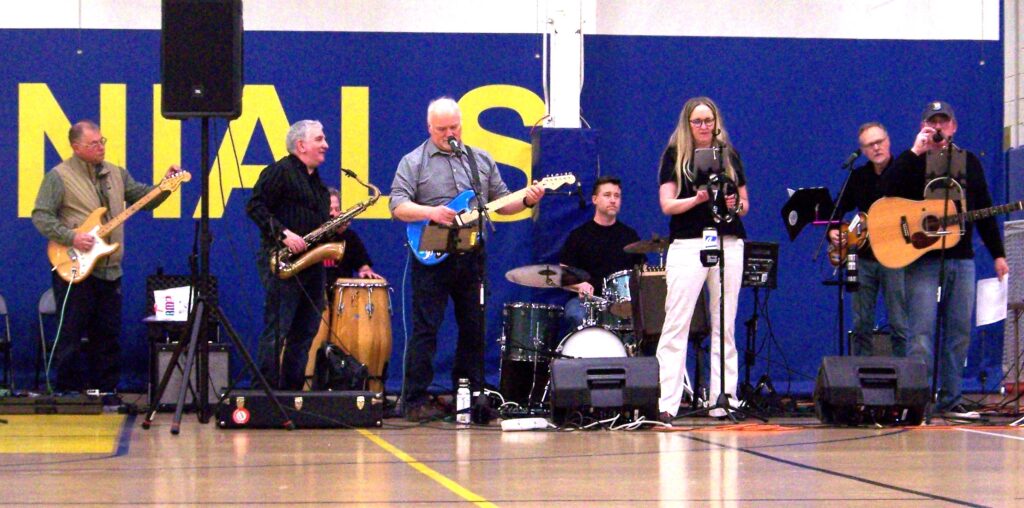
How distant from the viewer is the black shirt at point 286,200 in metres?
7.22

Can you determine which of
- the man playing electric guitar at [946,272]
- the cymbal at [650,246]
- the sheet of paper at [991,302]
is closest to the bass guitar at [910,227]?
the man playing electric guitar at [946,272]

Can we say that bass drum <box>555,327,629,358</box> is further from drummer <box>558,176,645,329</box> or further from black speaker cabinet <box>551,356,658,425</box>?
black speaker cabinet <box>551,356,658,425</box>

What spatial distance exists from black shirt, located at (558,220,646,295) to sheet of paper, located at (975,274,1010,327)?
1.97m

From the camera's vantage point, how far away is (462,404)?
22.0 ft

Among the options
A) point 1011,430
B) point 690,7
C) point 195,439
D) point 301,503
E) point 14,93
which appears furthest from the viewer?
point 690,7

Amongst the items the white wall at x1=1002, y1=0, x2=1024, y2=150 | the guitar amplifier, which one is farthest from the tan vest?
the white wall at x1=1002, y1=0, x2=1024, y2=150

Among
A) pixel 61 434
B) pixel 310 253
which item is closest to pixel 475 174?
pixel 310 253

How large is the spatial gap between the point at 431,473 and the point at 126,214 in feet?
13.9

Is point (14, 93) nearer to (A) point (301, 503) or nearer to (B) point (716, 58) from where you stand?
(B) point (716, 58)

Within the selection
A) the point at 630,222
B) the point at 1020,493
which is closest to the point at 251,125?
the point at 630,222

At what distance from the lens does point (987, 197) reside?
7.07m

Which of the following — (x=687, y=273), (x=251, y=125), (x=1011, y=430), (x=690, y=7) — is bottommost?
(x=1011, y=430)

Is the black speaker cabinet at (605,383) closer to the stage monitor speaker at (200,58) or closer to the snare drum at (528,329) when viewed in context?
the snare drum at (528,329)

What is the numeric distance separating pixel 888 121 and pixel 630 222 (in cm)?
189
